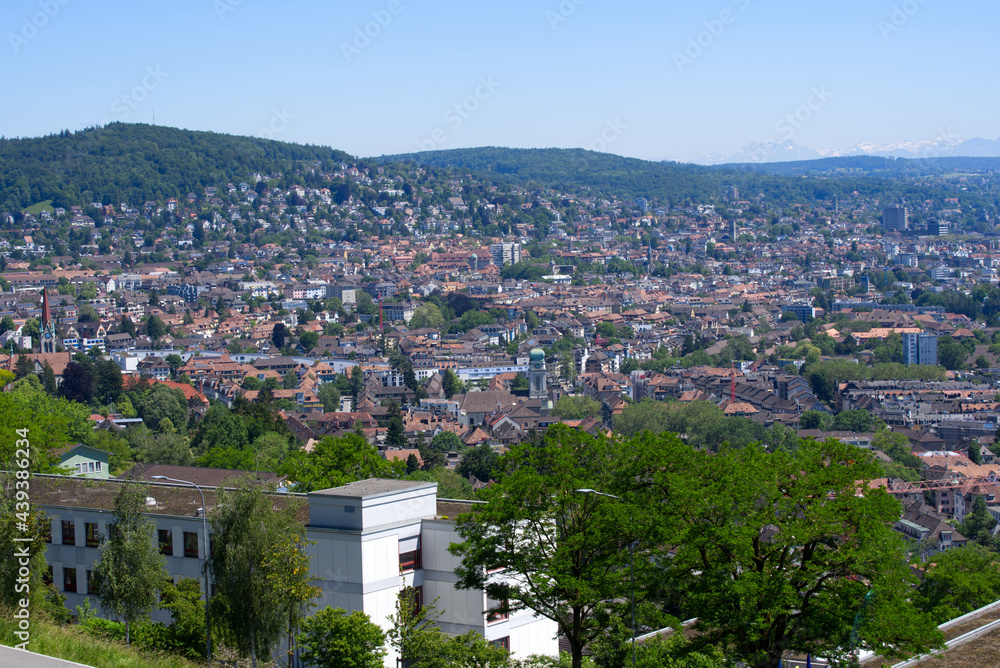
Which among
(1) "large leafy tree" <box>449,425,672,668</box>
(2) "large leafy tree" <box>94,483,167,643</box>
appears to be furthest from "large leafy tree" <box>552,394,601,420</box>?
(2) "large leafy tree" <box>94,483,167,643</box>

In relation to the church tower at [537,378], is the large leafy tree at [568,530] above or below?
above

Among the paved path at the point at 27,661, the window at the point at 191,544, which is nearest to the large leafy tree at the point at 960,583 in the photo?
the window at the point at 191,544

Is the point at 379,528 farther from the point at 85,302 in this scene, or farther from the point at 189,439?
the point at 85,302

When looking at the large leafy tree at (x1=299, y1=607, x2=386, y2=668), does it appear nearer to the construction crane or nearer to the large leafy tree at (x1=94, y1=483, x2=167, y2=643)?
the large leafy tree at (x1=94, y1=483, x2=167, y2=643)

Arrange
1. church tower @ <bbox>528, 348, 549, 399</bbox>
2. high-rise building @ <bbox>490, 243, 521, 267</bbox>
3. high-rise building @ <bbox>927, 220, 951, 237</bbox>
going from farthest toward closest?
high-rise building @ <bbox>927, 220, 951, 237</bbox> → high-rise building @ <bbox>490, 243, 521, 267</bbox> → church tower @ <bbox>528, 348, 549, 399</bbox>

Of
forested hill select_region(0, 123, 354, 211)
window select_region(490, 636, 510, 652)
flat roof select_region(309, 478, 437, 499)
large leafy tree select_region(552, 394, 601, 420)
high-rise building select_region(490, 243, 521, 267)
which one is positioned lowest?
large leafy tree select_region(552, 394, 601, 420)

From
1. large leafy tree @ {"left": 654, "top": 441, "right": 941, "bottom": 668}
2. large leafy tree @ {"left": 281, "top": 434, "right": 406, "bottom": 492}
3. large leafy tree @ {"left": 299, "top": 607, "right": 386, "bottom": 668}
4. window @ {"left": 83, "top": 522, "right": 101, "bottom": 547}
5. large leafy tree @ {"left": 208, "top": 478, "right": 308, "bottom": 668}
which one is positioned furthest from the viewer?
Answer: large leafy tree @ {"left": 281, "top": 434, "right": 406, "bottom": 492}

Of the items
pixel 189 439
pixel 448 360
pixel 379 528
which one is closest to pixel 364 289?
pixel 448 360

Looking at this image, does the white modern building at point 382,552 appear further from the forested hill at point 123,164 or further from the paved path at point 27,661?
the forested hill at point 123,164
